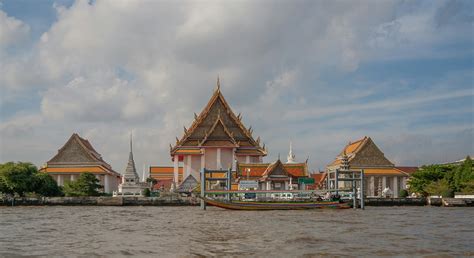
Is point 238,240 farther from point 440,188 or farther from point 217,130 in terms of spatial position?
point 217,130

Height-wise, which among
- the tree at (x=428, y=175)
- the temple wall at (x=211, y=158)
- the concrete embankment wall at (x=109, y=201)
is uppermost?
the temple wall at (x=211, y=158)

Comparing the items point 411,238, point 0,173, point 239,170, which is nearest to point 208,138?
point 239,170

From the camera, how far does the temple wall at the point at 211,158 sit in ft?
208

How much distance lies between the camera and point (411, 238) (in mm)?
17297

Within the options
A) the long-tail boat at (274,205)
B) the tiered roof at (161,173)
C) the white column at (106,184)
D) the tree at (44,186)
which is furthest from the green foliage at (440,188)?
the tiered roof at (161,173)

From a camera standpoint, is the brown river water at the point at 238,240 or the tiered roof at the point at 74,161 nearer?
the brown river water at the point at 238,240

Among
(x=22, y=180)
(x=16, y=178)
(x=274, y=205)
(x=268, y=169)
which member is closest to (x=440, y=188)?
(x=268, y=169)

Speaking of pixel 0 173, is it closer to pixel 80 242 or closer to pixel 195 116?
pixel 195 116

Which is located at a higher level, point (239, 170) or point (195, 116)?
point (195, 116)

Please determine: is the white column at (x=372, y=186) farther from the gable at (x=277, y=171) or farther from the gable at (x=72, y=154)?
the gable at (x=72, y=154)

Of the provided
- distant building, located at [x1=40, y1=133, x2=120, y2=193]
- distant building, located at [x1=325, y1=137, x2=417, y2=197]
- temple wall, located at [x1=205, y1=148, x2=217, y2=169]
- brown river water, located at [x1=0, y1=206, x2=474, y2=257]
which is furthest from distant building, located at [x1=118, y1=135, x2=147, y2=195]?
brown river water, located at [x1=0, y1=206, x2=474, y2=257]

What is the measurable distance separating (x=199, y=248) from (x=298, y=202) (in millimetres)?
22864

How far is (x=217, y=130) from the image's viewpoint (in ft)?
208

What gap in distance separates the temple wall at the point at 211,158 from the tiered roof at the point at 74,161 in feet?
37.7
